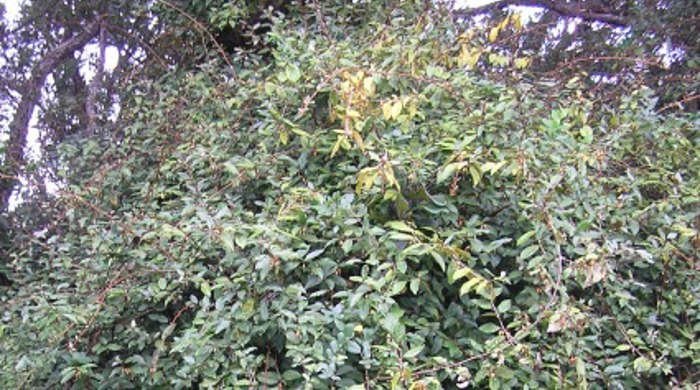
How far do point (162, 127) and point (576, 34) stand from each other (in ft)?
10.2

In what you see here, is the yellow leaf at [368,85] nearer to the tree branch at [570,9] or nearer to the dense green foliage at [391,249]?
the dense green foliage at [391,249]

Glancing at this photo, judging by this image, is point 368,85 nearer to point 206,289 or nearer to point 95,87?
point 206,289

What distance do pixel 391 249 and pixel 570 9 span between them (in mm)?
3736

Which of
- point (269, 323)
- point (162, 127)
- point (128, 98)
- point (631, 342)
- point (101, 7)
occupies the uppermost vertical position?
point (101, 7)

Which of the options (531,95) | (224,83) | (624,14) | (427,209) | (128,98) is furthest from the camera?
(624,14)

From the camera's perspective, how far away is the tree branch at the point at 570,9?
4.87 meters

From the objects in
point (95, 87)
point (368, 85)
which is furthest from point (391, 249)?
point (95, 87)

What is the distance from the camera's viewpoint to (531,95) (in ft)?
8.50

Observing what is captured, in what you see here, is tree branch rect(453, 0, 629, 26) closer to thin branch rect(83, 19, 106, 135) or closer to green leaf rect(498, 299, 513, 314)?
thin branch rect(83, 19, 106, 135)

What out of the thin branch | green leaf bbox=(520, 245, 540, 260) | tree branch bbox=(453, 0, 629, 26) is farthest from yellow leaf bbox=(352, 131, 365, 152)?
tree branch bbox=(453, 0, 629, 26)

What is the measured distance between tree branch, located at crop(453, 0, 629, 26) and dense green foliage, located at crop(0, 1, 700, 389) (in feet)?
7.85

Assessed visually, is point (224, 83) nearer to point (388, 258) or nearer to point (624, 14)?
point (388, 258)

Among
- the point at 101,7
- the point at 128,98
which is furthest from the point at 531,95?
the point at 101,7

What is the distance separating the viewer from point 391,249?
1.96 meters
